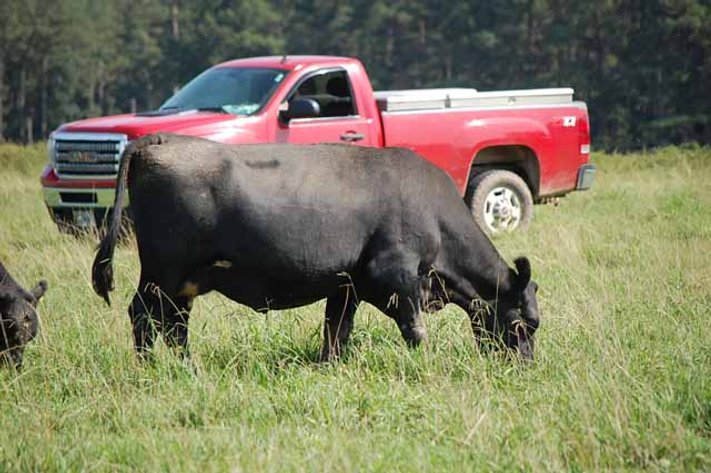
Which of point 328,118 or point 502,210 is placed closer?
point 328,118

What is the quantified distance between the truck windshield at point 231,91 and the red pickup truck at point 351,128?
1 centimetres

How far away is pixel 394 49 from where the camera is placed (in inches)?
2259

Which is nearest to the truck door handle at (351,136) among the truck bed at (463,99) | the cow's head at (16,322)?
the truck bed at (463,99)

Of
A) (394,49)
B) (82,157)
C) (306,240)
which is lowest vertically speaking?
(394,49)

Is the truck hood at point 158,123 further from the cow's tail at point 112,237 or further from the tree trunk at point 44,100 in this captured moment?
the tree trunk at point 44,100

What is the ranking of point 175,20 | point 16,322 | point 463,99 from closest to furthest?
point 16,322
point 463,99
point 175,20

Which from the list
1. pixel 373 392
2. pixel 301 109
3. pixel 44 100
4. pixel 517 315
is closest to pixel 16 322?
pixel 373 392

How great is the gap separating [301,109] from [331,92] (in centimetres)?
104

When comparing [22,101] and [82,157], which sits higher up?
[82,157]

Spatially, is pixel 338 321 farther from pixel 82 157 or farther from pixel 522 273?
pixel 82 157

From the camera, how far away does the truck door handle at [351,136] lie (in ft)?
41.2

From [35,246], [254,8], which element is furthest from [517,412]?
[254,8]

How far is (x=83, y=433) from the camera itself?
19.3 ft

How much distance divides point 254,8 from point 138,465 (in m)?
54.6
